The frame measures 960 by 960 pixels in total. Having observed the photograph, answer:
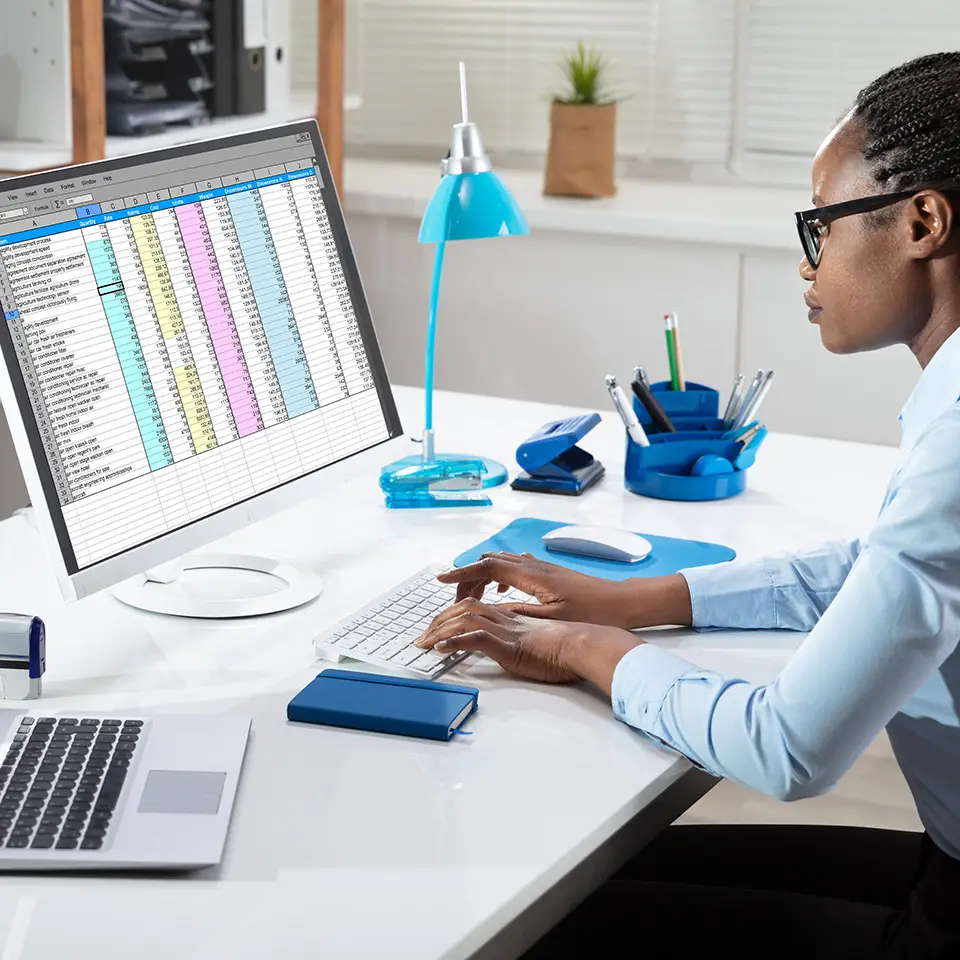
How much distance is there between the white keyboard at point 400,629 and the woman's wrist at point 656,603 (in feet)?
0.34

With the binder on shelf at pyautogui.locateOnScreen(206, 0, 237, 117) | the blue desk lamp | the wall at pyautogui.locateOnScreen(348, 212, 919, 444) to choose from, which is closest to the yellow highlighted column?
the blue desk lamp

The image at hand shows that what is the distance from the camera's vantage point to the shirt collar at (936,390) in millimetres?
1082

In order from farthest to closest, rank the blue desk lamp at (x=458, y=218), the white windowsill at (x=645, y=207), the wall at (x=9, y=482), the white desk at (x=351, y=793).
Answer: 1. the white windowsill at (x=645, y=207)
2. the wall at (x=9, y=482)
3. the blue desk lamp at (x=458, y=218)
4. the white desk at (x=351, y=793)

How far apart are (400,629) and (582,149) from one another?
6.66 feet

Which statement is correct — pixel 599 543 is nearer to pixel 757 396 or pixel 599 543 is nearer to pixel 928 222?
pixel 757 396

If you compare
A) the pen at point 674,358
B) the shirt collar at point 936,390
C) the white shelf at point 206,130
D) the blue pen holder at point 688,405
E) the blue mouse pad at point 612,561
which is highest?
the white shelf at point 206,130

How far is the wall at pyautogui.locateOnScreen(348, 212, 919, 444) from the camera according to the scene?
2.91m

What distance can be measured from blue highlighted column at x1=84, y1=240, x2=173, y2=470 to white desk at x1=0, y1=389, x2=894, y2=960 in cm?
17

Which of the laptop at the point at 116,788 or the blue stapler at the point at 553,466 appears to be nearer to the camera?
the laptop at the point at 116,788

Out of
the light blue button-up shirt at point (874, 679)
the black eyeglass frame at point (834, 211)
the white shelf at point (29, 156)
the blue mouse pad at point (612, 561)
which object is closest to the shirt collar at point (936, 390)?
the light blue button-up shirt at point (874, 679)

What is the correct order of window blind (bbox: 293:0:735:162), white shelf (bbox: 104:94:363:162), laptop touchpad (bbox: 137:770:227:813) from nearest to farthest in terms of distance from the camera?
1. laptop touchpad (bbox: 137:770:227:813)
2. white shelf (bbox: 104:94:363:162)
3. window blind (bbox: 293:0:735:162)

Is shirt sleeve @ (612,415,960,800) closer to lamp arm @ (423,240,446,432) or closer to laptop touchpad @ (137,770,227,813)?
laptop touchpad @ (137,770,227,813)

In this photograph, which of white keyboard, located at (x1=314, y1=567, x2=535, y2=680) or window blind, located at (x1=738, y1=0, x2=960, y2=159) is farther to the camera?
window blind, located at (x1=738, y1=0, x2=960, y2=159)

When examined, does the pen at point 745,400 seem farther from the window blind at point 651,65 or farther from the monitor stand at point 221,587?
the window blind at point 651,65
